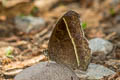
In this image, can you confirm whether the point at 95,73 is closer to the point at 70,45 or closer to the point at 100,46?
the point at 70,45

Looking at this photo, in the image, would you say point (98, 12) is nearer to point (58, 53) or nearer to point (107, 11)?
point (107, 11)

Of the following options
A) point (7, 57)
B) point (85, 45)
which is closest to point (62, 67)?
point (85, 45)

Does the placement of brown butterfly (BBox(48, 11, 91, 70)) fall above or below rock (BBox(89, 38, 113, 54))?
above

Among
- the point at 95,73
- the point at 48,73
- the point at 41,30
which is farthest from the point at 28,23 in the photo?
the point at 48,73

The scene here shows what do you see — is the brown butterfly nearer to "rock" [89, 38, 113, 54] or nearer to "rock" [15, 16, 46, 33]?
"rock" [89, 38, 113, 54]

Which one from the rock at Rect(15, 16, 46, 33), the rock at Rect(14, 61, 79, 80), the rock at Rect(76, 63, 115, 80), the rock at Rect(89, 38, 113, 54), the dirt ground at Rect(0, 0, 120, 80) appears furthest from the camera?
the rock at Rect(15, 16, 46, 33)

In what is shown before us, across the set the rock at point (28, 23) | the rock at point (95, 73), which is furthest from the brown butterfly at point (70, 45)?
the rock at point (28, 23)

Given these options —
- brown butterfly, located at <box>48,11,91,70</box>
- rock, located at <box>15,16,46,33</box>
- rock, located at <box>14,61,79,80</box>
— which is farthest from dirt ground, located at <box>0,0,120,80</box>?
rock, located at <box>14,61,79,80</box>
